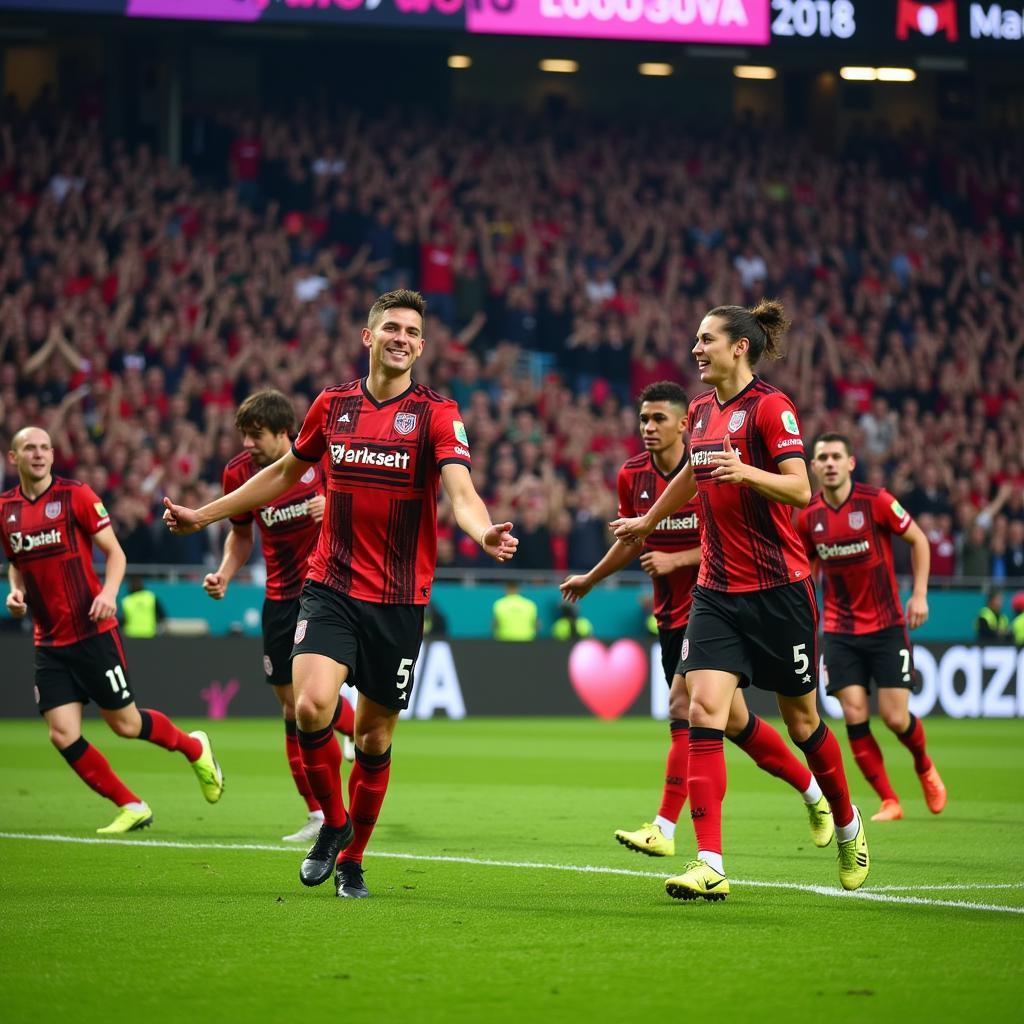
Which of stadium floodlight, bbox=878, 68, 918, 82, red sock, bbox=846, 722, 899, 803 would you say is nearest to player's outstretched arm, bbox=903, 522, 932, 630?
red sock, bbox=846, 722, 899, 803

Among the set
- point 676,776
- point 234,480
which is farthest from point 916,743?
point 234,480

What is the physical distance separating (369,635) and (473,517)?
2.55 ft

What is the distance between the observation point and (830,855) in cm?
930

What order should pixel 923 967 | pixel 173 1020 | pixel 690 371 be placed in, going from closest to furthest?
pixel 173 1020 < pixel 923 967 < pixel 690 371

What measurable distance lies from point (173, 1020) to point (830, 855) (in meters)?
4.99

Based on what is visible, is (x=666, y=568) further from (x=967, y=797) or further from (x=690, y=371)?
(x=690, y=371)

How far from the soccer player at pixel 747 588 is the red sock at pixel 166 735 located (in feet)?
14.6

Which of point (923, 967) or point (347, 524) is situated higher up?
point (347, 524)

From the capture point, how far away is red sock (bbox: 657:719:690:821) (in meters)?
9.27

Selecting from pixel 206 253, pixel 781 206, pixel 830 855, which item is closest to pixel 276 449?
pixel 830 855

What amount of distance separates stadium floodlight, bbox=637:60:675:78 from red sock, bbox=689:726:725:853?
2945 centimetres

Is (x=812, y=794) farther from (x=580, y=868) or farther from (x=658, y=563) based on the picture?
(x=658, y=563)

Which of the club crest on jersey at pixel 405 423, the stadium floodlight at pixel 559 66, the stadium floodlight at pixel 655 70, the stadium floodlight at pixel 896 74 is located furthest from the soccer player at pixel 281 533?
the stadium floodlight at pixel 655 70

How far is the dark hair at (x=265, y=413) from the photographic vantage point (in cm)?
1007
